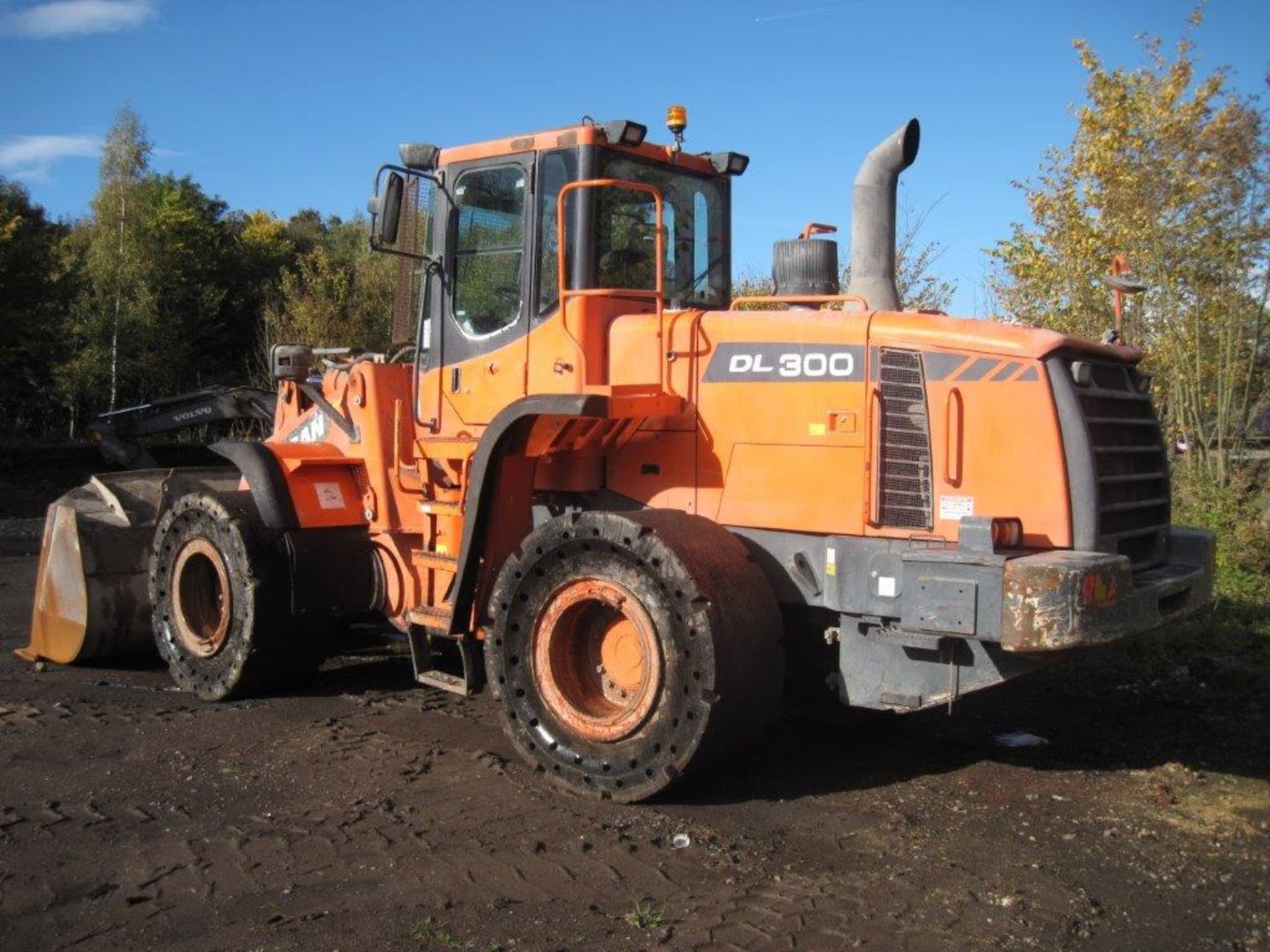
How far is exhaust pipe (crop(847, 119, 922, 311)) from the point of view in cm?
596

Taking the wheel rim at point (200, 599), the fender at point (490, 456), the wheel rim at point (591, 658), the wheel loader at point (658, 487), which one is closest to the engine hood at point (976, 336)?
the wheel loader at point (658, 487)

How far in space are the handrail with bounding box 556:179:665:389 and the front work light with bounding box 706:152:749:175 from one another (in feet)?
2.80

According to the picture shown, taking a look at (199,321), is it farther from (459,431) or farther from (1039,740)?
(1039,740)

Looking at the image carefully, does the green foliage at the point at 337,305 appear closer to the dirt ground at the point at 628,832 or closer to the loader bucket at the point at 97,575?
the loader bucket at the point at 97,575

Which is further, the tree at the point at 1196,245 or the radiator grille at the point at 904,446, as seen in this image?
the tree at the point at 1196,245

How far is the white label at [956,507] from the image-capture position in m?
5.11

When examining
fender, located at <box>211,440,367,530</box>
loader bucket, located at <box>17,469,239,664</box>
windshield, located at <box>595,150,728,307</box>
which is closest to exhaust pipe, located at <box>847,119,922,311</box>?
windshield, located at <box>595,150,728,307</box>

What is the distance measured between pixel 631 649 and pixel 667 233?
243 cm

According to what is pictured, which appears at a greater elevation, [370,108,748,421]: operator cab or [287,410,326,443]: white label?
[370,108,748,421]: operator cab

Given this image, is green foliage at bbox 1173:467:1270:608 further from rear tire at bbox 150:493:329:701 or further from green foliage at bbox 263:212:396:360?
green foliage at bbox 263:212:396:360

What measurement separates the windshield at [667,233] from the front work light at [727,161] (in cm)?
7

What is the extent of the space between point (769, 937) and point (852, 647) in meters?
1.62

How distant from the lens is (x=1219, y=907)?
4242mm

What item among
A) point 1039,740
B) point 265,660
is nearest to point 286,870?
point 265,660
